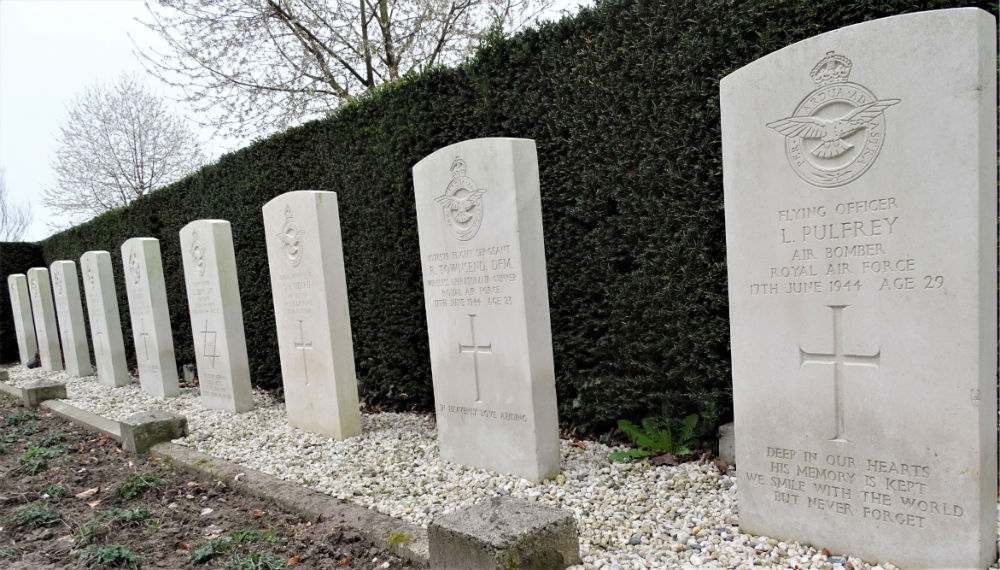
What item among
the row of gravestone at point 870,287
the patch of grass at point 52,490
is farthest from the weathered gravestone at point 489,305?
the patch of grass at point 52,490

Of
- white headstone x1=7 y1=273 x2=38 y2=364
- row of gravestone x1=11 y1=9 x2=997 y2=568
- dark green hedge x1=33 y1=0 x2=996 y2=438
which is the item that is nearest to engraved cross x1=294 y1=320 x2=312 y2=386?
dark green hedge x1=33 y1=0 x2=996 y2=438

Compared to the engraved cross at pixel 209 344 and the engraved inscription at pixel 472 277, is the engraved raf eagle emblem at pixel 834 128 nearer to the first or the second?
the engraved inscription at pixel 472 277

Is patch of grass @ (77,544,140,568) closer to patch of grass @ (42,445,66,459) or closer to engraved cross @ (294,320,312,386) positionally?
engraved cross @ (294,320,312,386)

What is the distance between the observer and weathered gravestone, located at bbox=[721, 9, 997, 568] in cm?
224

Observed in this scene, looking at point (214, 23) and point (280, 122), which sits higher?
point (214, 23)

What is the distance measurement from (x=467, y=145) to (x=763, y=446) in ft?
8.14

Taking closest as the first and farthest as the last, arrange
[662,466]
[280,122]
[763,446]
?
[763,446]
[662,466]
[280,122]

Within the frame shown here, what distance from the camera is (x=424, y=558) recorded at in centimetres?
278

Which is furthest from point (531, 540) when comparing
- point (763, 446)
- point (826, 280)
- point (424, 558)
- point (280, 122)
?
point (280, 122)

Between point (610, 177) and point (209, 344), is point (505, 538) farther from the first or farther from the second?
point (209, 344)

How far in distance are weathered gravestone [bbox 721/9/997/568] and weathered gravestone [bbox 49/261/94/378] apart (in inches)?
448

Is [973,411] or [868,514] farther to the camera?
[868,514]

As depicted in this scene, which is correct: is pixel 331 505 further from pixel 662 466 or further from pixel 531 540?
pixel 662 466

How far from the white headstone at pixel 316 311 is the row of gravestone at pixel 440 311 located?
0.01 metres
